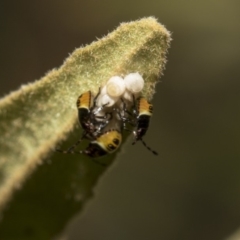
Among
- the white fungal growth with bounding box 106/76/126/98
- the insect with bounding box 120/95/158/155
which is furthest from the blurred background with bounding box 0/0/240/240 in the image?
the white fungal growth with bounding box 106/76/126/98

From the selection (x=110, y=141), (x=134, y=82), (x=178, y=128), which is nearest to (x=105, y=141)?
(x=110, y=141)

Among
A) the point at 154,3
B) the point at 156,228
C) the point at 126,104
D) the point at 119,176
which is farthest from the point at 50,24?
the point at 126,104

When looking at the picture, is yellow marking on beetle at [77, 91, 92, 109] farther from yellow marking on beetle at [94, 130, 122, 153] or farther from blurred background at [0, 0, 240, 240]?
blurred background at [0, 0, 240, 240]

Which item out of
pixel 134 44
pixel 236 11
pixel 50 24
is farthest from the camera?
pixel 50 24

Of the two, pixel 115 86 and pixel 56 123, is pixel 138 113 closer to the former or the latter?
pixel 115 86

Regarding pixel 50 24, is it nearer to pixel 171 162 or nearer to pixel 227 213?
pixel 171 162
